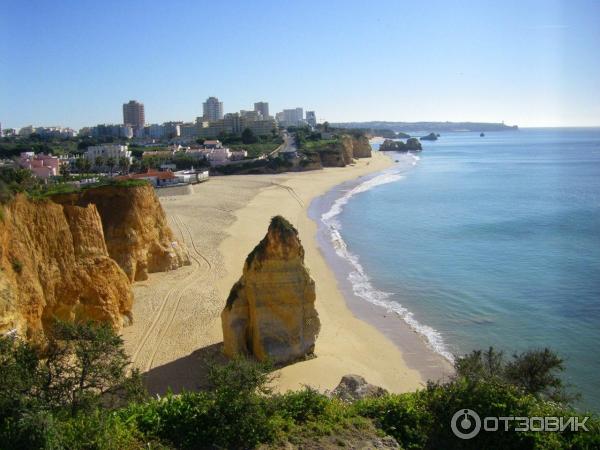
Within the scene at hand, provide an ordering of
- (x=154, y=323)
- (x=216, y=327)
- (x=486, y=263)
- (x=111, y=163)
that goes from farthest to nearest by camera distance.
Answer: (x=111, y=163), (x=486, y=263), (x=154, y=323), (x=216, y=327)

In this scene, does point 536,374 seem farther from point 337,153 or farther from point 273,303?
point 337,153

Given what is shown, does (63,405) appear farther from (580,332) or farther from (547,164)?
(547,164)

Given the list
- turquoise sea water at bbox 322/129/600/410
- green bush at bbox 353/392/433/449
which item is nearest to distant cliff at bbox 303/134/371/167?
turquoise sea water at bbox 322/129/600/410

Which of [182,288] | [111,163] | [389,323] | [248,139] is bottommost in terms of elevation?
[389,323]

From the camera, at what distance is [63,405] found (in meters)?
11.3

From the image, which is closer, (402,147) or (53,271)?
(53,271)

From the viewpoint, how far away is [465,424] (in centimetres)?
1095

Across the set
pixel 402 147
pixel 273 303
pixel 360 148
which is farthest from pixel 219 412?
pixel 402 147

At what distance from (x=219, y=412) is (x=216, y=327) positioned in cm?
1071

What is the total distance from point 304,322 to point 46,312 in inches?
338

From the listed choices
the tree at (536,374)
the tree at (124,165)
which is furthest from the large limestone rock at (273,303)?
the tree at (124,165)

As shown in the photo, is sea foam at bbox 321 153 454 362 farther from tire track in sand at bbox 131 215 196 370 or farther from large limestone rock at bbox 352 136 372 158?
large limestone rock at bbox 352 136 372 158

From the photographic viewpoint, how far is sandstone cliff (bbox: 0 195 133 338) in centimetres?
1719

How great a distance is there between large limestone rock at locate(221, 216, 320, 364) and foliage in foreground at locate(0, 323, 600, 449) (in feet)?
19.0
